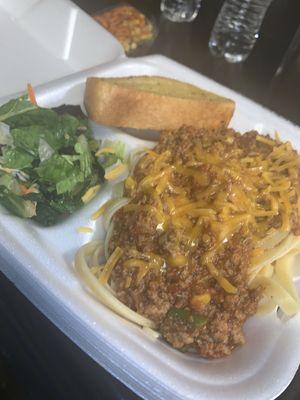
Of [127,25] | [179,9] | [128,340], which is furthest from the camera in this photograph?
[179,9]

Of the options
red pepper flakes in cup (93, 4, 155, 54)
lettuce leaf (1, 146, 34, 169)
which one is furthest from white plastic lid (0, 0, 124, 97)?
lettuce leaf (1, 146, 34, 169)

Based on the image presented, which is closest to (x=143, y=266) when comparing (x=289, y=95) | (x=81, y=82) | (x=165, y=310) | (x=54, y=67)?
(x=165, y=310)

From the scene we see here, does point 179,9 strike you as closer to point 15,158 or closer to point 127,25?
point 127,25

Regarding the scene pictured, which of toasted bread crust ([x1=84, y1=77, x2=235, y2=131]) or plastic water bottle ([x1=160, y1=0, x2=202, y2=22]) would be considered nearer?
toasted bread crust ([x1=84, y1=77, x2=235, y2=131])

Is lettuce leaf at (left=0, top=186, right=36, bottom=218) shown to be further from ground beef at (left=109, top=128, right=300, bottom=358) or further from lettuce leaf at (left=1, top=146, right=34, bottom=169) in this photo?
ground beef at (left=109, top=128, right=300, bottom=358)

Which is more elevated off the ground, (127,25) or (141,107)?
(141,107)

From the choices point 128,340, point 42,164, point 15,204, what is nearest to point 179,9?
point 42,164
